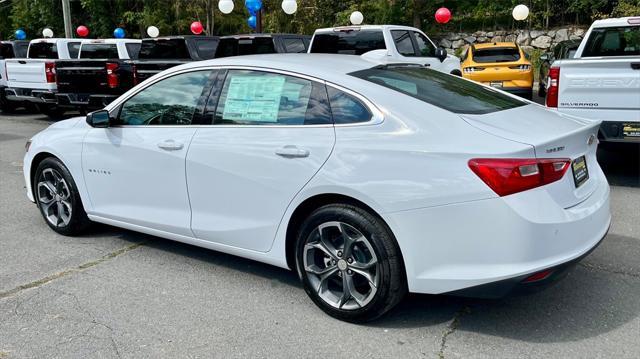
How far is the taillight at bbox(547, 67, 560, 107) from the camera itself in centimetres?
654

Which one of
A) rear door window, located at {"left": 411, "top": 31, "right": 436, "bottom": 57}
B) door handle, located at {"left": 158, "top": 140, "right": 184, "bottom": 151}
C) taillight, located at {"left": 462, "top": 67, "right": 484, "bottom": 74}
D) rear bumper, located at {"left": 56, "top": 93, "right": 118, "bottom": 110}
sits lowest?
rear bumper, located at {"left": 56, "top": 93, "right": 118, "bottom": 110}

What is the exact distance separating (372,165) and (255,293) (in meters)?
1.34

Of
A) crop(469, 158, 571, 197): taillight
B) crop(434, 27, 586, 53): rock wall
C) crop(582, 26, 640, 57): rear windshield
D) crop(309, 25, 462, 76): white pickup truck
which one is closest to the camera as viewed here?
crop(469, 158, 571, 197): taillight

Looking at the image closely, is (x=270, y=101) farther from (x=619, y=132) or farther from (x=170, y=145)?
(x=619, y=132)

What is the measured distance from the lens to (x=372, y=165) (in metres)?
3.25

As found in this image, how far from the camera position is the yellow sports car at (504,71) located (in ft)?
44.6

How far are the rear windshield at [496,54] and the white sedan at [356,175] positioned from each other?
34.4 feet

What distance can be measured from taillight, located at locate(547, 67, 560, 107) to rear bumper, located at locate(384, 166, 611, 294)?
12.0 ft

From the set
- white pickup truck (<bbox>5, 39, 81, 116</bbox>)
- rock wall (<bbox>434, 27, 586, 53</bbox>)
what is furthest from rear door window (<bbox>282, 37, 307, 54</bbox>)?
rock wall (<bbox>434, 27, 586, 53</bbox>)

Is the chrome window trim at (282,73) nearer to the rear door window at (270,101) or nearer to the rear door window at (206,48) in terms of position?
the rear door window at (270,101)

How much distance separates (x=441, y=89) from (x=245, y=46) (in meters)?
8.50

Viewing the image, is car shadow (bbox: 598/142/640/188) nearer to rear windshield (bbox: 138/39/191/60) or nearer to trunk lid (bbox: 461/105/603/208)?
trunk lid (bbox: 461/105/603/208)

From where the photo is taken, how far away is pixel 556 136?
127 inches

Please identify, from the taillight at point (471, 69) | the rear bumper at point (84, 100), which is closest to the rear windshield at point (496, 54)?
the taillight at point (471, 69)
